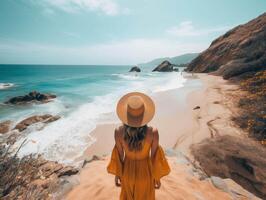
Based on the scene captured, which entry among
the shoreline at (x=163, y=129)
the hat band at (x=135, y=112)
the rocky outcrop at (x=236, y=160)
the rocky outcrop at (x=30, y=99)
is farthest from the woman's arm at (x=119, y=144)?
the rocky outcrop at (x=30, y=99)

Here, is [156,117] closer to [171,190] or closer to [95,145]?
[95,145]

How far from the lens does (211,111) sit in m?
11.4

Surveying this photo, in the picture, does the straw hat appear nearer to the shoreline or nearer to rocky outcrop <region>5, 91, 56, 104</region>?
the shoreline

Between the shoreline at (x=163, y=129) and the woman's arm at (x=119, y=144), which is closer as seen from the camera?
the woman's arm at (x=119, y=144)

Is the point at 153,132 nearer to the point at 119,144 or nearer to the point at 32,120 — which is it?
the point at 119,144

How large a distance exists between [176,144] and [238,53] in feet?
124

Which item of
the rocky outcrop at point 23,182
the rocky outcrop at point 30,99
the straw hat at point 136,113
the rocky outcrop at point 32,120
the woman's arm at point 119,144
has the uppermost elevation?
the straw hat at point 136,113

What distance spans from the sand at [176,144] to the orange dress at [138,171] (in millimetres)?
1184

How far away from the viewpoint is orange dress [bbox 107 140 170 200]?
2.44 metres

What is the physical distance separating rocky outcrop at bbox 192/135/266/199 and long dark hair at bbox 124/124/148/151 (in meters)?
4.07

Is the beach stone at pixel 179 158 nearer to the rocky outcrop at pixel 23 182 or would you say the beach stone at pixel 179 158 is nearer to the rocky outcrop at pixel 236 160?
the rocky outcrop at pixel 236 160

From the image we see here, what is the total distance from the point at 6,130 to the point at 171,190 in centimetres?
1087

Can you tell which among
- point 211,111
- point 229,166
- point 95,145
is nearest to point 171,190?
point 229,166

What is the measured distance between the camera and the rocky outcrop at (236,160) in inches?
199
